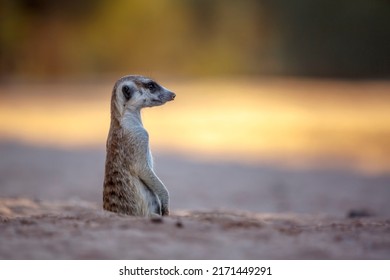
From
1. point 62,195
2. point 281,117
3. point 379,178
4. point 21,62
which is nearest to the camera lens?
point 62,195

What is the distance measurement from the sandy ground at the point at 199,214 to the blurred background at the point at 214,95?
7 cm

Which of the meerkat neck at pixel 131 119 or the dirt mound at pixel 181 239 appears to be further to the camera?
the meerkat neck at pixel 131 119

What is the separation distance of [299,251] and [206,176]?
21.0 ft

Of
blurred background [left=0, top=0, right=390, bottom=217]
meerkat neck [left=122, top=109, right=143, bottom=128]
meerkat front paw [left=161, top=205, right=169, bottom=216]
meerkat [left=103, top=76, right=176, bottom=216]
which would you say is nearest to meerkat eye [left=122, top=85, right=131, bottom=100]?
meerkat [left=103, top=76, right=176, bottom=216]

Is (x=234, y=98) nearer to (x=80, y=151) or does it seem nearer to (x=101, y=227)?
(x=80, y=151)

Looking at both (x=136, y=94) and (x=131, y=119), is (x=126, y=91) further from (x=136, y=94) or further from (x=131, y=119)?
(x=131, y=119)

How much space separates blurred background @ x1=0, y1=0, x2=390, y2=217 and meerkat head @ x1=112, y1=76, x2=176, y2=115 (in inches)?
112

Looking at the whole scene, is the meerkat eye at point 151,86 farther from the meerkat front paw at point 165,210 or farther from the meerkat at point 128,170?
the meerkat front paw at point 165,210

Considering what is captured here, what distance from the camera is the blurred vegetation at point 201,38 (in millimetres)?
28766

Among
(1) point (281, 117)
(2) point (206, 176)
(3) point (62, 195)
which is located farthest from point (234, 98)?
(3) point (62, 195)

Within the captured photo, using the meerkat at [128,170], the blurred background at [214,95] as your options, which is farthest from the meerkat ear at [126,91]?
the blurred background at [214,95]

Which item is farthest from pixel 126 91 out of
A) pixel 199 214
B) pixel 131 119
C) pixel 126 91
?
pixel 199 214

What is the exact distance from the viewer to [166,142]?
42.6 feet

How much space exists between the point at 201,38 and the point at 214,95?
7.99 meters
